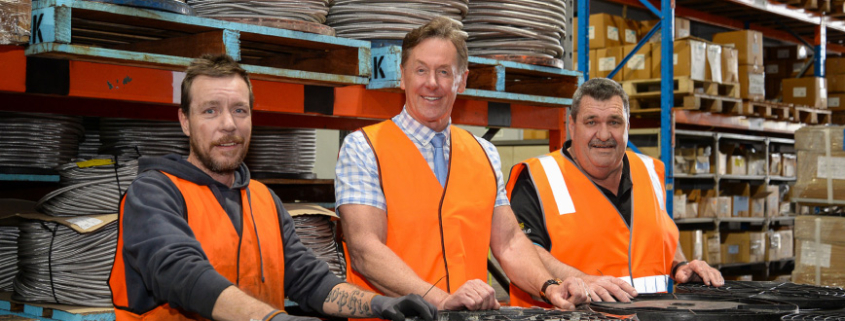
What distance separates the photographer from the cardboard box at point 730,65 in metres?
9.75

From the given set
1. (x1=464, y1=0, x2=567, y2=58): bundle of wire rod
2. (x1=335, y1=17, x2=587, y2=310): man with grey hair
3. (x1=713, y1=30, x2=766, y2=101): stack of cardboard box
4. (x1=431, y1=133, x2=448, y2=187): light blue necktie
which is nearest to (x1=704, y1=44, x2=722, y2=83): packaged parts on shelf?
(x1=713, y1=30, x2=766, y2=101): stack of cardboard box

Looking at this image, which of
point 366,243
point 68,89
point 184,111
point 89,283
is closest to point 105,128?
point 89,283

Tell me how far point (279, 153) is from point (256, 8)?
2.21 meters

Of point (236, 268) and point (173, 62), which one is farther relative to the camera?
point (173, 62)

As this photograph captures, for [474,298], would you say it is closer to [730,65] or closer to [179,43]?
[179,43]

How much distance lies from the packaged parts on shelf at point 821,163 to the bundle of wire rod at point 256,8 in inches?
202

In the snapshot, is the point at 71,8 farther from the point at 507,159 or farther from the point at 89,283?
the point at 507,159

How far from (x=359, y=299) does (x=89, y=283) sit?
1.74 m

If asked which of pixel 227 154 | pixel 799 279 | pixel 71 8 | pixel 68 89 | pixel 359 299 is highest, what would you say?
pixel 71 8

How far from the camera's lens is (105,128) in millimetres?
4617

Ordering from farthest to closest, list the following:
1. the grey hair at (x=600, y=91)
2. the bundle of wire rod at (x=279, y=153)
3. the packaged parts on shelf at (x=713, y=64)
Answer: the packaged parts on shelf at (x=713, y=64)
the bundle of wire rod at (x=279, y=153)
the grey hair at (x=600, y=91)

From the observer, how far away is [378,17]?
3982 millimetres

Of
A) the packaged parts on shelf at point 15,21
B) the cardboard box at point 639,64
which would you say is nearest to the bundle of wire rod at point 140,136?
the packaged parts on shelf at point 15,21

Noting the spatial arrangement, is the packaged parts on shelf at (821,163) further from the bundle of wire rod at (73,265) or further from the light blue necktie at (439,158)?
the bundle of wire rod at (73,265)
